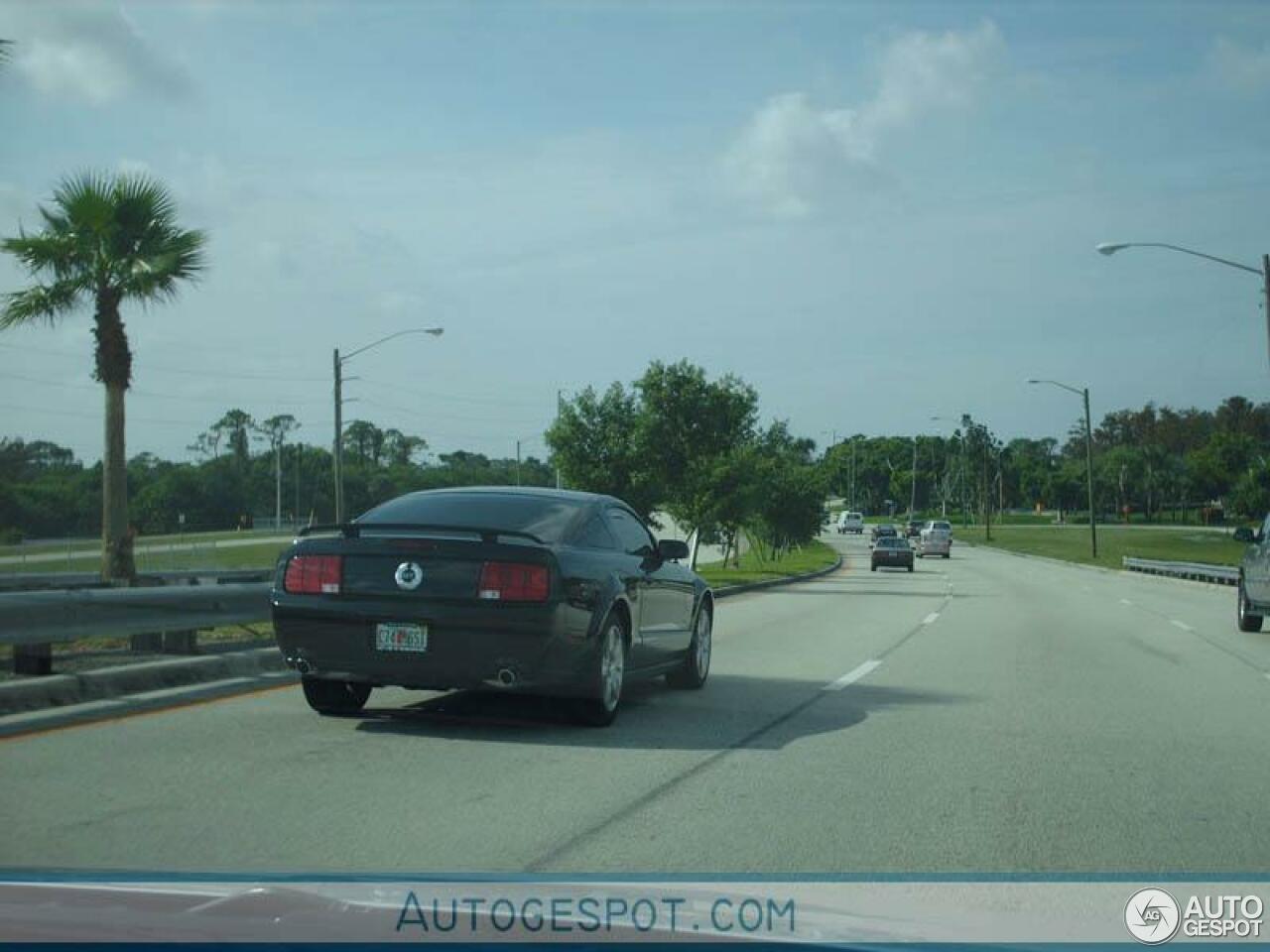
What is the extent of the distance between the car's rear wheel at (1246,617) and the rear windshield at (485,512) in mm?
13257

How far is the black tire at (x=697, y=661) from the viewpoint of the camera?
11633mm

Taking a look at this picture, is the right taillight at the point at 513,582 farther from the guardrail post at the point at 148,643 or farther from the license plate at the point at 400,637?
the guardrail post at the point at 148,643

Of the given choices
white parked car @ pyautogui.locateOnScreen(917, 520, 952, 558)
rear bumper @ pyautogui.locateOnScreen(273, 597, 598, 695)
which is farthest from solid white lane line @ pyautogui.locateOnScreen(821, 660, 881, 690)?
white parked car @ pyautogui.locateOnScreen(917, 520, 952, 558)

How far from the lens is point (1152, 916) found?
15.7ft

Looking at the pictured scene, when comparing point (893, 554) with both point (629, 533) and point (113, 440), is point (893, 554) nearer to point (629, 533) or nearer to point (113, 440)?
point (113, 440)

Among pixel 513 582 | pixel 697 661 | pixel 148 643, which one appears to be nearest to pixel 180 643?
pixel 148 643

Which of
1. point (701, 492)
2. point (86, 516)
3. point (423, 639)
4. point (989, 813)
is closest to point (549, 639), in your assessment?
point (423, 639)

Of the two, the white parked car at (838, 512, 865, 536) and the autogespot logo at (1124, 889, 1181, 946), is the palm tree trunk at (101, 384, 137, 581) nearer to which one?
the autogespot logo at (1124, 889, 1181, 946)

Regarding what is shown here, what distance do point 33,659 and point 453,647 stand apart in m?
4.22

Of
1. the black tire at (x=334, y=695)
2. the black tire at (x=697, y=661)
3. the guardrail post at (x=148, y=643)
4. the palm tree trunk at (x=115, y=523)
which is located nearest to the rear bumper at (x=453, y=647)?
the black tire at (x=334, y=695)

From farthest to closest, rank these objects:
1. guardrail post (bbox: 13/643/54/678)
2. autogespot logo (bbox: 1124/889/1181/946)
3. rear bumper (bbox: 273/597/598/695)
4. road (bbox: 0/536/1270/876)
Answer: guardrail post (bbox: 13/643/54/678) < rear bumper (bbox: 273/597/598/695) < road (bbox: 0/536/1270/876) < autogespot logo (bbox: 1124/889/1181/946)

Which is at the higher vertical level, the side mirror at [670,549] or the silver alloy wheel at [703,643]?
the side mirror at [670,549]

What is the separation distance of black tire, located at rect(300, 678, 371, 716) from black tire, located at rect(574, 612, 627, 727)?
1608 millimetres

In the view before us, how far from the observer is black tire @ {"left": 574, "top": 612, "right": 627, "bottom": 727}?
909 cm
